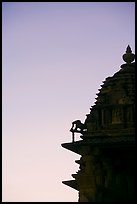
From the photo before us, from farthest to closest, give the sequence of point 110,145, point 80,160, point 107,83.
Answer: point 107,83, point 80,160, point 110,145

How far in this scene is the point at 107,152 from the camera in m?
15.1

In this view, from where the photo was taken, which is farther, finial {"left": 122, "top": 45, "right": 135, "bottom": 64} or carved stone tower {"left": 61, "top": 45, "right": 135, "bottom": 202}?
finial {"left": 122, "top": 45, "right": 135, "bottom": 64}

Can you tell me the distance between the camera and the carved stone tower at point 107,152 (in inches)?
578

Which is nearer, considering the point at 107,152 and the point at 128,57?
the point at 107,152

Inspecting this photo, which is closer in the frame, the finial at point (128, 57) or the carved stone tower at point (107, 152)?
the carved stone tower at point (107, 152)

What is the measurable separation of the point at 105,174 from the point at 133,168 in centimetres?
73

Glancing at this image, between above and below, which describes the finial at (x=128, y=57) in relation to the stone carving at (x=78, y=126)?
above

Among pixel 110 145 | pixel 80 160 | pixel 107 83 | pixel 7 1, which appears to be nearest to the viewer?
pixel 7 1

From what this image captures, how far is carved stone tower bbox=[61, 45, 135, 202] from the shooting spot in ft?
48.2

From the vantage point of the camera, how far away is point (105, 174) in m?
15.2

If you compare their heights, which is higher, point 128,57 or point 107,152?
point 128,57

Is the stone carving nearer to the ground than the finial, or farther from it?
nearer to the ground

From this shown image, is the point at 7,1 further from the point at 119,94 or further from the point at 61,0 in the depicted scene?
the point at 119,94

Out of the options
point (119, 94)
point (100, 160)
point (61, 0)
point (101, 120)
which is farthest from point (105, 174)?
point (61, 0)
